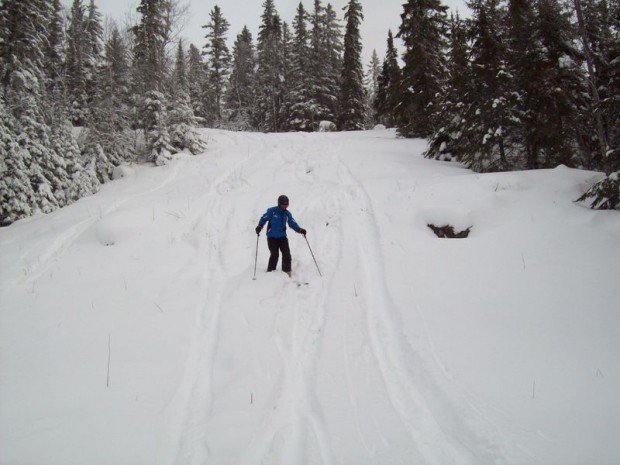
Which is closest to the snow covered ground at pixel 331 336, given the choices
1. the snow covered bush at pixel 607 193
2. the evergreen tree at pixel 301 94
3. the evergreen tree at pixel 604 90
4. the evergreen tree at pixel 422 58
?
the snow covered bush at pixel 607 193

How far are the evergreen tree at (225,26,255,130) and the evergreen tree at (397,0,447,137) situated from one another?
2625 cm

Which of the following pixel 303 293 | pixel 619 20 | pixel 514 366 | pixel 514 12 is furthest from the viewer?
pixel 514 12

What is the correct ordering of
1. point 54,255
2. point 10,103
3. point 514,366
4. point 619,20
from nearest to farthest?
1. point 514,366
2. point 54,255
3. point 619,20
4. point 10,103

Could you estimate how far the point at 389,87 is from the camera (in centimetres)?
2403

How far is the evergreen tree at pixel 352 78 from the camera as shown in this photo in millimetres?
35719

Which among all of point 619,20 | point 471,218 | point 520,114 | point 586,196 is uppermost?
point 619,20

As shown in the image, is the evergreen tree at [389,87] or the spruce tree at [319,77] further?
the spruce tree at [319,77]

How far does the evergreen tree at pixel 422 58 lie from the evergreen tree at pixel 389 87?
858 mm

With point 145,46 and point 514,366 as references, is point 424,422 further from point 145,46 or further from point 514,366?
point 145,46

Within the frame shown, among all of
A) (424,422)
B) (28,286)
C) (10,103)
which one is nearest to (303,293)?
(424,422)

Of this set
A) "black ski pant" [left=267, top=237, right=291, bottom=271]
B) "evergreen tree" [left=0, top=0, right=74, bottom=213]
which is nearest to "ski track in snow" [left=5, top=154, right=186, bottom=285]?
"evergreen tree" [left=0, top=0, right=74, bottom=213]

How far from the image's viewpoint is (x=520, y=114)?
13023 millimetres

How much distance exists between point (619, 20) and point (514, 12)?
3.40m

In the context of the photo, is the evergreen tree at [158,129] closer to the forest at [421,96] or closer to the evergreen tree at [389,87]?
the forest at [421,96]
